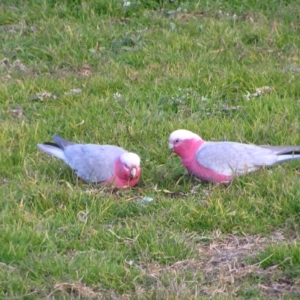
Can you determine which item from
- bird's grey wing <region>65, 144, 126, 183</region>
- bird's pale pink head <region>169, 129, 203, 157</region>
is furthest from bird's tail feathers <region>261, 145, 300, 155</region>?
bird's grey wing <region>65, 144, 126, 183</region>

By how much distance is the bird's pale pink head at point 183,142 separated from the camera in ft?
19.3

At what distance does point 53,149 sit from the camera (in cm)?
604

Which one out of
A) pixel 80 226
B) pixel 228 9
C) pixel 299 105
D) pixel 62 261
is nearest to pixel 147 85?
pixel 299 105

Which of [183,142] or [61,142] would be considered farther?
[61,142]

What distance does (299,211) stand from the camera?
5.15 metres

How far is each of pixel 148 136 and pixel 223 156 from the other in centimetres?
98

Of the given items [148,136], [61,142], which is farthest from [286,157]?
[61,142]

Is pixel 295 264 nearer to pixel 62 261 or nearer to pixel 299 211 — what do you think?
pixel 299 211

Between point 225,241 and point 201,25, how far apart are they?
393 centimetres

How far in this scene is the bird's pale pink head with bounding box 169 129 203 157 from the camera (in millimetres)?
5875

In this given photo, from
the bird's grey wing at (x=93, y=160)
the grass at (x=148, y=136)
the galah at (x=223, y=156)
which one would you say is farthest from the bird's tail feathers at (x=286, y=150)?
the bird's grey wing at (x=93, y=160)

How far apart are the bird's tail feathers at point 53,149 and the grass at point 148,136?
0.40ft

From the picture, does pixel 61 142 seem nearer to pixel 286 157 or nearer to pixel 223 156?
pixel 223 156

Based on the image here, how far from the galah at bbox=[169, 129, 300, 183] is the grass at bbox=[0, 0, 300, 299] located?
A: 0.09 metres
